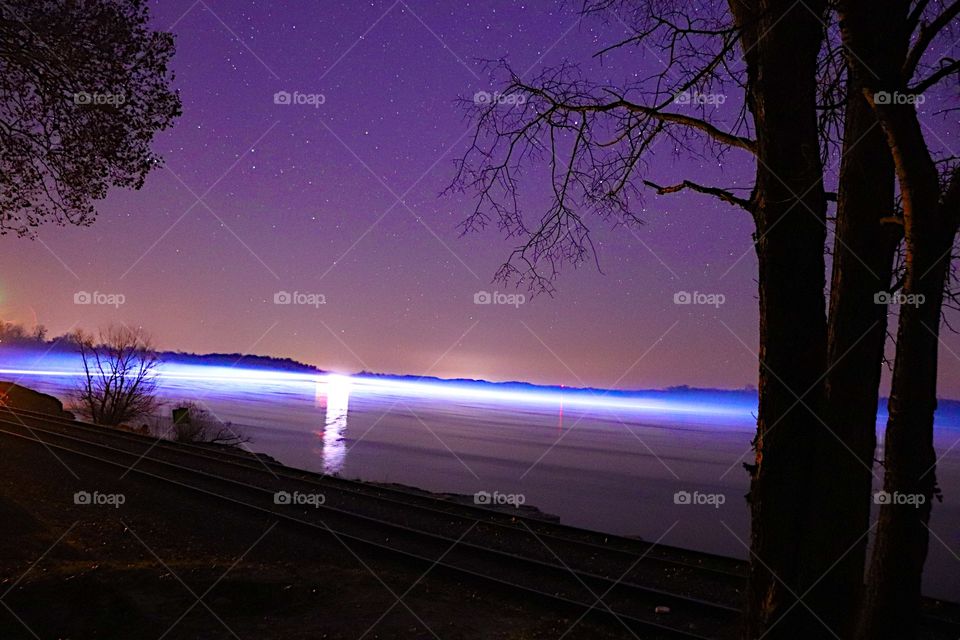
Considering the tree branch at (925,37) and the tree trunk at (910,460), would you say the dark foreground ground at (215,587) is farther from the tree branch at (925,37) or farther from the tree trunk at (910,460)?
the tree branch at (925,37)

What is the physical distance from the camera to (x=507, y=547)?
1060cm

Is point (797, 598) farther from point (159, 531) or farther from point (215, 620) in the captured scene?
point (159, 531)

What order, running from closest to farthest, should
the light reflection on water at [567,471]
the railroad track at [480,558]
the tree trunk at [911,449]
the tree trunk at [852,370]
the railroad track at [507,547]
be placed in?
the tree trunk at [852,370] < the tree trunk at [911,449] < the railroad track at [480,558] < the railroad track at [507,547] < the light reflection on water at [567,471]

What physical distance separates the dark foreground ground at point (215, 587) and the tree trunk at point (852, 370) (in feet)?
12.6

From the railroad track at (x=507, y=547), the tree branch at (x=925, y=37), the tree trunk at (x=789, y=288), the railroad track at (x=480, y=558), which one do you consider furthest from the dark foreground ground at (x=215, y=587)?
the tree branch at (x=925, y=37)

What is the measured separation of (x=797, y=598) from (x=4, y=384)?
1906 inches

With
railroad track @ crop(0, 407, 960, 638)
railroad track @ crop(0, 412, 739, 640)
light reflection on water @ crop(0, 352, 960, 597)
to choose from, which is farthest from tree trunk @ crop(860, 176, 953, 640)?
light reflection on water @ crop(0, 352, 960, 597)

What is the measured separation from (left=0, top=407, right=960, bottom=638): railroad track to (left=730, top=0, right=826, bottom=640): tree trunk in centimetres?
305

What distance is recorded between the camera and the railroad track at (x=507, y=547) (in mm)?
7812

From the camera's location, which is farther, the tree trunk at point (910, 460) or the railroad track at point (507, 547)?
the railroad track at point (507, 547)

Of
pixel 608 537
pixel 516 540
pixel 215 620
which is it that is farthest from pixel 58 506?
pixel 608 537

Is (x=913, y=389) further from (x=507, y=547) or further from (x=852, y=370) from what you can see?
(x=507, y=547)

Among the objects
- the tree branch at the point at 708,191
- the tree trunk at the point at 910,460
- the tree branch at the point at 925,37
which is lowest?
the tree trunk at the point at 910,460

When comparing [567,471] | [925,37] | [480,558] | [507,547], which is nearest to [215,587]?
[480,558]
